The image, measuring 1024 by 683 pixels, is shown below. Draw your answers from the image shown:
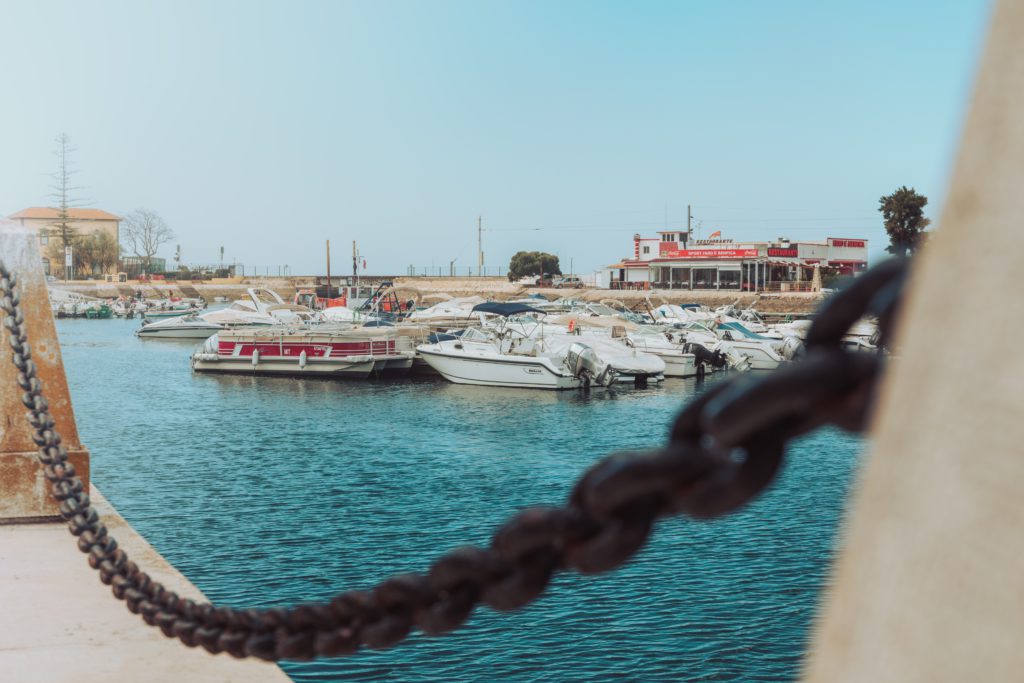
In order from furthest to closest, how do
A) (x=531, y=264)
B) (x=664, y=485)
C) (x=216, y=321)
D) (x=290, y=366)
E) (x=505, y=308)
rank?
(x=531, y=264) → (x=216, y=321) → (x=290, y=366) → (x=505, y=308) → (x=664, y=485)

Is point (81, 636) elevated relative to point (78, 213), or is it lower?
lower

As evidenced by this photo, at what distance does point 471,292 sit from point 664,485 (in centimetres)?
11140

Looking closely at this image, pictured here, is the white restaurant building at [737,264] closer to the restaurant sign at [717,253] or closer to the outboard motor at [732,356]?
the restaurant sign at [717,253]

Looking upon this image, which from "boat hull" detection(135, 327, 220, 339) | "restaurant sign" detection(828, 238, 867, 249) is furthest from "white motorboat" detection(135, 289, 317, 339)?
"restaurant sign" detection(828, 238, 867, 249)

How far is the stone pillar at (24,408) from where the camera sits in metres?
9.05

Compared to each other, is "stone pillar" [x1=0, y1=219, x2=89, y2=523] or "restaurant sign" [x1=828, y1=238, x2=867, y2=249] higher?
"restaurant sign" [x1=828, y1=238, x2=867, y2=249]

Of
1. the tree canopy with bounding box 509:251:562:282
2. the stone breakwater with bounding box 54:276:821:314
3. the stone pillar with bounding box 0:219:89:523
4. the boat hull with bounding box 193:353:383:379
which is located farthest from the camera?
the tree canopy with bounding box 509:251:562:282

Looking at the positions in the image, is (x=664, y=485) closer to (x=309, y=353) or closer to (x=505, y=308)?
(x=505, y=308)

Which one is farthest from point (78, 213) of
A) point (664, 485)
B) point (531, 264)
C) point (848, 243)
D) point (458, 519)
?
point (664, 485)

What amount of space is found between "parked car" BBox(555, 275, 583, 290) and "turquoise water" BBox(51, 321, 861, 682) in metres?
70.3

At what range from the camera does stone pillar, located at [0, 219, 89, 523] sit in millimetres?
9055

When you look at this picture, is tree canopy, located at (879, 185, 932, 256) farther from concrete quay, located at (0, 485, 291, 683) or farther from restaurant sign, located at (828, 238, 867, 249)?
concrete quay, located at (0, 485, 291, 683)

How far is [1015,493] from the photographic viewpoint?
83 cm

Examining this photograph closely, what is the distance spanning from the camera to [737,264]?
83.6 meters
